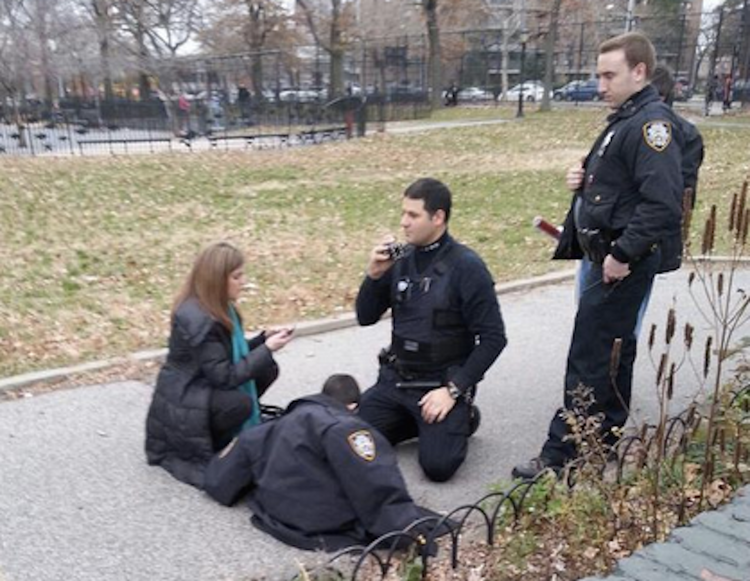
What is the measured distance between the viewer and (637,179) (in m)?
3.49

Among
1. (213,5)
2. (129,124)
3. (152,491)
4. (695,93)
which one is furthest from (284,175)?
(695,93)

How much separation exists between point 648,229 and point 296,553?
77.1 inches

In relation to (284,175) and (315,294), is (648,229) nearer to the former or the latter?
(315,294)

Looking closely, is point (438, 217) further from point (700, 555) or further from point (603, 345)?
point (700, 555)

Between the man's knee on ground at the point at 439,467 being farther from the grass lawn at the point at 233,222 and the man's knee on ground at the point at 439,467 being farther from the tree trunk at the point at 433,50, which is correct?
the tree trunk at the point at 433,50

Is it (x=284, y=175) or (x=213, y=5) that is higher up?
(x=213, y=5)

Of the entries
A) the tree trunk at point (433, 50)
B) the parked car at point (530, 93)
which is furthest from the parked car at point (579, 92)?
the tree trunk at point (433, 50)

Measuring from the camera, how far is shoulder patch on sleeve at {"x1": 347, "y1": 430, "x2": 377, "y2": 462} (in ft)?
10.8

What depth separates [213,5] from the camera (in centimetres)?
4591

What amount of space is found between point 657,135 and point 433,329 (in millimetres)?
1376

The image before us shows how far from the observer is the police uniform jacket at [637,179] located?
342cm

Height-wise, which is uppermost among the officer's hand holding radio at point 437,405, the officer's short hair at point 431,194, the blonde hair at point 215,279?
the officer's short hair at point 431,194

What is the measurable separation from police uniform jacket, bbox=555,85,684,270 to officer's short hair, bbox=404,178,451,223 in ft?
2.19

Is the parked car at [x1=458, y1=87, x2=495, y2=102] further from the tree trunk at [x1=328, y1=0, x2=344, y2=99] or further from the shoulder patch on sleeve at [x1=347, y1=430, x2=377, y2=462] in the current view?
the shoulder patch on sleeve at [x1=347, y1=430, x2=377, y2=462]
